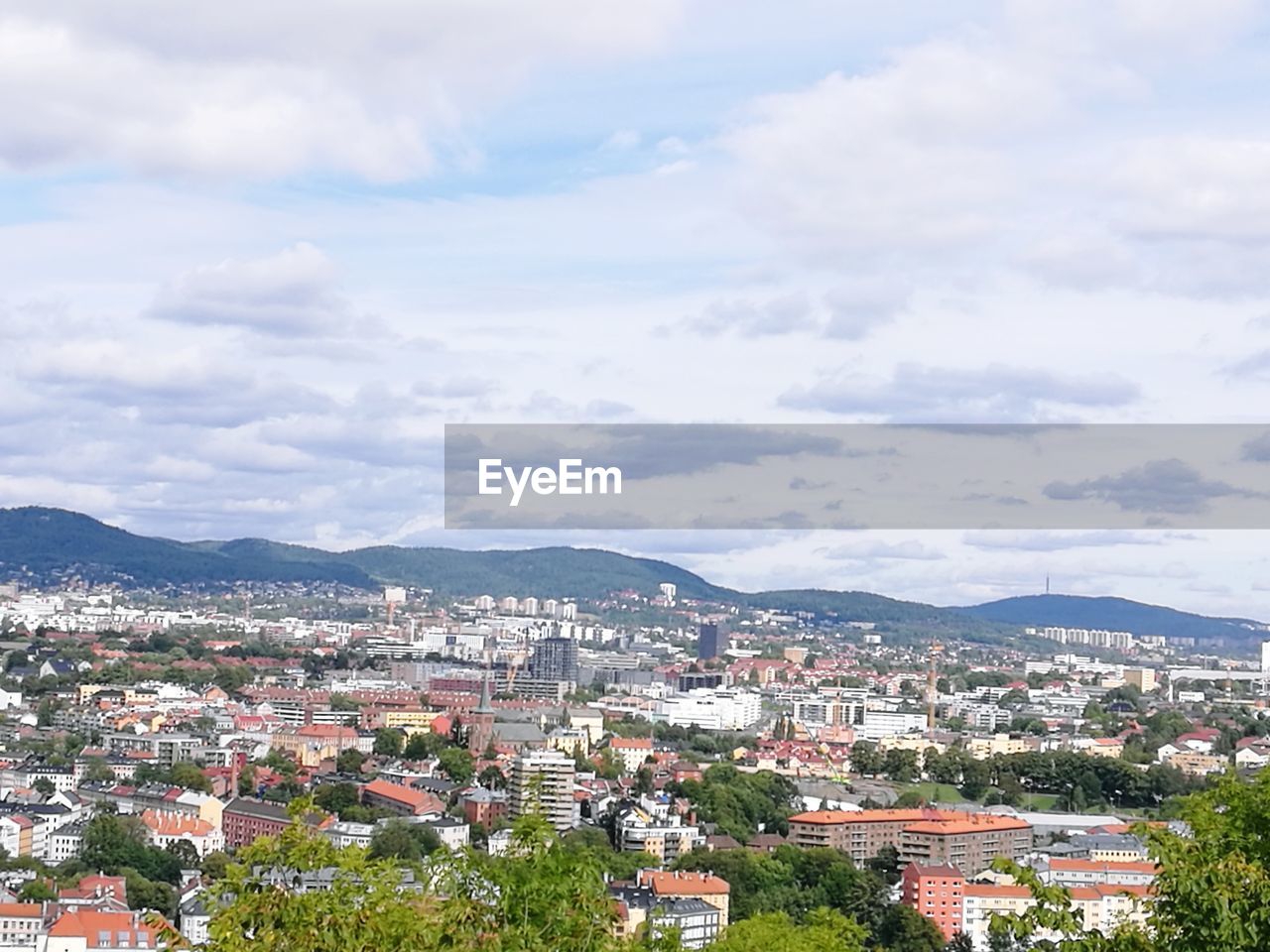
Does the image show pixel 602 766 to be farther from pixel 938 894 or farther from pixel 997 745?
pixel 938 894

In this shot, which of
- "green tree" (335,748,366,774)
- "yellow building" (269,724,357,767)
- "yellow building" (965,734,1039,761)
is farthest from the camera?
"yellow building" (965,734,1039,761)

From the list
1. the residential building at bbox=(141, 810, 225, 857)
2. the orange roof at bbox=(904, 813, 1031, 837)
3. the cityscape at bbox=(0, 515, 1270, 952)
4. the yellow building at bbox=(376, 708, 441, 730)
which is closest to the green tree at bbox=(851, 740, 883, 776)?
the cityscape at bbox=(0, 515, 1270, 952)

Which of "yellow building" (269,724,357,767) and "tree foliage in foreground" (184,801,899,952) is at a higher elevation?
"tree foliage in foreground" (184,801,899,952)

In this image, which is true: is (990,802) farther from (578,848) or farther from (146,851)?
(578,848)

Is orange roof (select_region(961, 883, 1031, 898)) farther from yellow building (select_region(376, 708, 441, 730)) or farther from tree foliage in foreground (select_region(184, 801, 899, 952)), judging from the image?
yellow building (select_region(376, 708, 441, 730))

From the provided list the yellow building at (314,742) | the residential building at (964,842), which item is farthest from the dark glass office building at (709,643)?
the residential building at (964,842)

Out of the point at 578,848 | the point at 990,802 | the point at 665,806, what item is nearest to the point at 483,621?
the point at 990,802
